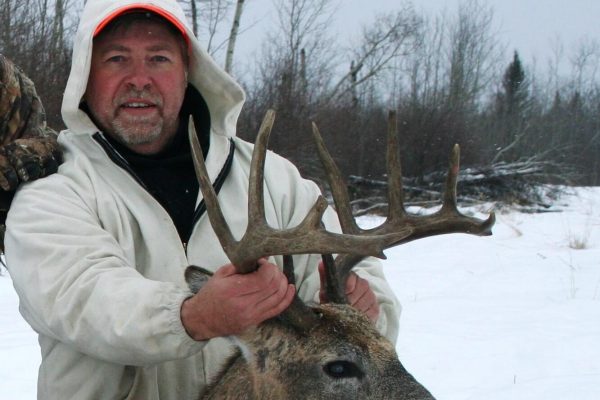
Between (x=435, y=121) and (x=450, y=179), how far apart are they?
21.5 meters

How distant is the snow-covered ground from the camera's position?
19.4 ft

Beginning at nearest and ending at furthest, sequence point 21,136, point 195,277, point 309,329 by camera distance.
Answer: point 195,277 < point 309,329 < point 21,136

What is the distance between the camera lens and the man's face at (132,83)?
3395 mm

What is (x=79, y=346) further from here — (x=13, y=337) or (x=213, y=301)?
(x=13, y=337)

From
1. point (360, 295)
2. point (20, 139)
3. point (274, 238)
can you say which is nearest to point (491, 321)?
point (360, 295)

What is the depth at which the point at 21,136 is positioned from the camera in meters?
3.70

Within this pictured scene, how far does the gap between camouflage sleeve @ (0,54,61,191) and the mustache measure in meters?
0.34

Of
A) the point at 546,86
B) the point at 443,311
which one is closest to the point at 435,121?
the point at 443,311

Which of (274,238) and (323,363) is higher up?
(274,238)

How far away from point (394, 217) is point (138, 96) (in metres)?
1.25

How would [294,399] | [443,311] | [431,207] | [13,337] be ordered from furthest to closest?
[431,207], [443,311], [13,337], [294,399]

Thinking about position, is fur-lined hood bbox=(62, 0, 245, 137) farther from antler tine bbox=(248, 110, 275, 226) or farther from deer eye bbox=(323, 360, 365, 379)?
deer eye bbox=(323, 360, 365, 379)

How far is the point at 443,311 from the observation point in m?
8.56

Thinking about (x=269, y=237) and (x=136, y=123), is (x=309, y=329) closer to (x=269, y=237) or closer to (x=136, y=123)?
(x=269, y=237)
